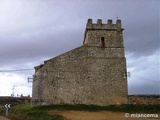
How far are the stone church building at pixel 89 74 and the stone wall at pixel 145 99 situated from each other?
0.80m

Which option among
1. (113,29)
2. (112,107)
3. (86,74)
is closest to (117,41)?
(113,29)

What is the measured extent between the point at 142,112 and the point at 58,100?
346 inches

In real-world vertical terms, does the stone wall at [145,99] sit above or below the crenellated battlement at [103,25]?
below

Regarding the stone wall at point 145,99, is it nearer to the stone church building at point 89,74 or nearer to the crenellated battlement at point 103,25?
the stone church building at point 89,74

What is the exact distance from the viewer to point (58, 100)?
2817 centimetres

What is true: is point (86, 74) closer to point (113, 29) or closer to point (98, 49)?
point (98, 49)

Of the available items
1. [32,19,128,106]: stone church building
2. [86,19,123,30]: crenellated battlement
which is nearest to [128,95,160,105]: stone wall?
[32,19,128,106]: stone church building

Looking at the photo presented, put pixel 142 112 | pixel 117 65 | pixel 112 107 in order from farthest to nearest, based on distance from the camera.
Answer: pixel 117 65, pixel 112 107, pixel 142 112

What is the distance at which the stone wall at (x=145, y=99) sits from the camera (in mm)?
28484

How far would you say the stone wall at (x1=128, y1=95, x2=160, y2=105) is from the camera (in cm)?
2848

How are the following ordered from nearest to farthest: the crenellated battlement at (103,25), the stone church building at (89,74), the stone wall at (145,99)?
1. the stone church building at (89,74)
2. the stone wall at (145,99)
3. the crenellated battlement at (103,25)

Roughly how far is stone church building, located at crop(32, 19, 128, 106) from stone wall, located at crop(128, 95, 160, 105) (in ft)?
2.62

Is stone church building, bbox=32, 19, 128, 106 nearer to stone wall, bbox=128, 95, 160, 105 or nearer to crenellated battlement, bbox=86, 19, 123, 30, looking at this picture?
crenellated battlement, bbox=86, 19, 123, 30

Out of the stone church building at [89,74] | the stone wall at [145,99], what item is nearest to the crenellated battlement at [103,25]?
the stone church building at [89,74]
